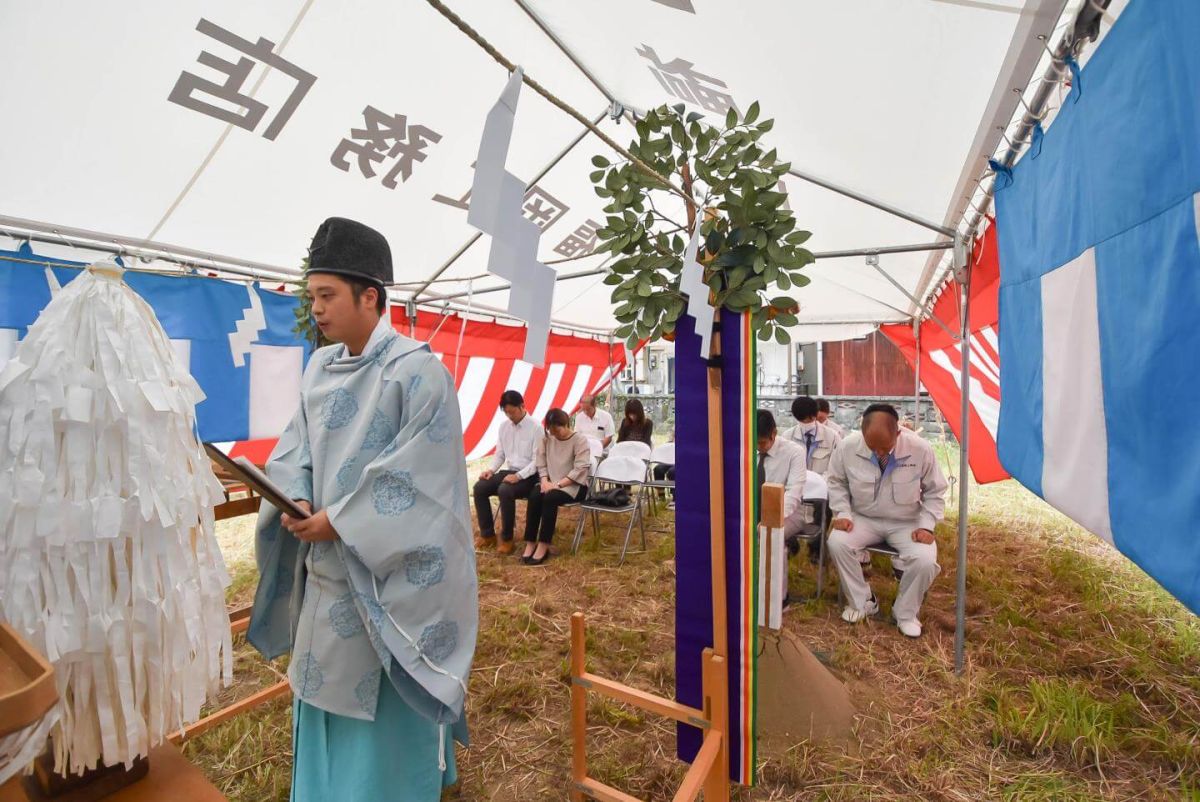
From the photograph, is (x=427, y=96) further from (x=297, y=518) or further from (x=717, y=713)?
(x=717, y=713)

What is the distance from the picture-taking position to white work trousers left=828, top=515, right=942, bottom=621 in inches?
116

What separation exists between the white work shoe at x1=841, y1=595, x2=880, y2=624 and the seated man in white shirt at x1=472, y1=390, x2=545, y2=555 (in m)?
2.39

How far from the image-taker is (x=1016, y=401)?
1.75 meters

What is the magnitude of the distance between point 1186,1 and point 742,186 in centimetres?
76

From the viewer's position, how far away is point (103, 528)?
0.69 m

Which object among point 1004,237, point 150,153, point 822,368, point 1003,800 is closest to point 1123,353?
point 1004,237

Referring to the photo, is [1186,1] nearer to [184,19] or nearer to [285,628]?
[285,628]

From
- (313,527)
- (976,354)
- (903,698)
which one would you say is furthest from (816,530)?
(313,527)

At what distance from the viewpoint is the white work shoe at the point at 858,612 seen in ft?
10.00

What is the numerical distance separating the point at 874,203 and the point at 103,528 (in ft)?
9.39

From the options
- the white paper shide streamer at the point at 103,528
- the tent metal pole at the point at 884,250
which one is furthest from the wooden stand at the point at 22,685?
the tent metal pole at the point at 884,250

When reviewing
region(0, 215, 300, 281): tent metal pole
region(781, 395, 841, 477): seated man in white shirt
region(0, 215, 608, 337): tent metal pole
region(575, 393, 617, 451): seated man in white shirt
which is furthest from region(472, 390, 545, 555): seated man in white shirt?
region(781, 395, 841, 477): seated man in white shirt

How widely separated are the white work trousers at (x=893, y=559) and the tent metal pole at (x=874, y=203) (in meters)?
1.69

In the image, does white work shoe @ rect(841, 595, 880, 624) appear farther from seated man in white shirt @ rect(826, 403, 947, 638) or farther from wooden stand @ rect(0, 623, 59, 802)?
wooden stand @ rect(0, 623, 59, 802)
